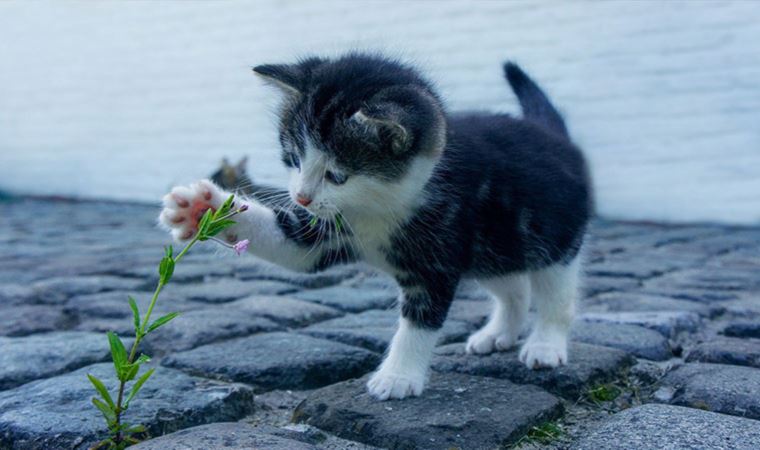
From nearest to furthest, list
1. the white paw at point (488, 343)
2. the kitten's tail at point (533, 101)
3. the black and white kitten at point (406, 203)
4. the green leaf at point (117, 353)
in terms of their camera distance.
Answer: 1. the green leaf at point (117, 353)
2. the black and white kitten at point (406, 203)
3. the white paw at point (488, 343)
4. the kitten's tail at point (533, 101)

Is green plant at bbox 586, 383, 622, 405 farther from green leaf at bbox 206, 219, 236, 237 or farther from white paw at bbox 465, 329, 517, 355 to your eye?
green leaf at bbox 206, 219, 236, 237

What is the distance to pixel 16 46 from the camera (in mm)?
10766

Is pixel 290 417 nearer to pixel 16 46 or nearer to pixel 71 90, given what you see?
pixel 71 90

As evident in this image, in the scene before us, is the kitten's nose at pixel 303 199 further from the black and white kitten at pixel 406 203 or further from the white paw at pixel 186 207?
the white paw at pixel 186 207

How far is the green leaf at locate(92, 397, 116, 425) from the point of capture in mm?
1593

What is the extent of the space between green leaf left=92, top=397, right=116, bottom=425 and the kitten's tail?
1.92m

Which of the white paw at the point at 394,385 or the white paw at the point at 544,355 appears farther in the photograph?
the white paw at the point at 544,355

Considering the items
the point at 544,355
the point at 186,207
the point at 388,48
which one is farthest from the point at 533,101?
the point at 388,48

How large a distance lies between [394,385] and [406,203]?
0.47 metres

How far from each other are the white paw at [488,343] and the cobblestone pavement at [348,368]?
0.05 metres

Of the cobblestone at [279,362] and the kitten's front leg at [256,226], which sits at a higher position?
the kitten's front leg at [256,226]

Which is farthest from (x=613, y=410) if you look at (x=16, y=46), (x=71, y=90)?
(x=16, y=46)

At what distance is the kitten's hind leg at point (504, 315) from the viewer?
2.57m

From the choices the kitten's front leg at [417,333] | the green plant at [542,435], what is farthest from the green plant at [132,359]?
the green plant at [542,435]
